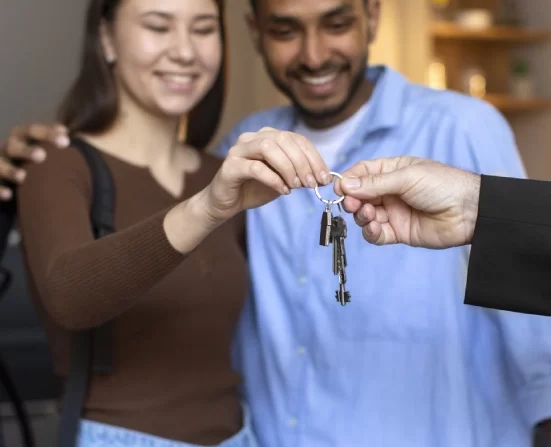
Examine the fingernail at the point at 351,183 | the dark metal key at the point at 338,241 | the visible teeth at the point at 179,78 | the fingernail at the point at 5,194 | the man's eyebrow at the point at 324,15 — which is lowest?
the dark metal key at the point at 338,241

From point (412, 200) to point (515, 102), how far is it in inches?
121

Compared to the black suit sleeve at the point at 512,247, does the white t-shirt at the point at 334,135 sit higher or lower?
higher

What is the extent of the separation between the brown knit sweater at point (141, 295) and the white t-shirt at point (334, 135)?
233 mm

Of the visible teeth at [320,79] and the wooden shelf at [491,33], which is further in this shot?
the wooden shelf at [491,33]

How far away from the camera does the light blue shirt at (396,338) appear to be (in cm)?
130

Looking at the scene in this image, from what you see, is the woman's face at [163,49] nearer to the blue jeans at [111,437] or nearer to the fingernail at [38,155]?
the fingernail at [38,155]

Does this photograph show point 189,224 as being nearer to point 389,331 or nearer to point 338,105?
point 389,331

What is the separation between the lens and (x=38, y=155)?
4.15ft

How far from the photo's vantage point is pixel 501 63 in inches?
168

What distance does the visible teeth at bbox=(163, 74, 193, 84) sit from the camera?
4.67 feet

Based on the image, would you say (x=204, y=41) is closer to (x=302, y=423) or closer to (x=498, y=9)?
(x=302, y=423)

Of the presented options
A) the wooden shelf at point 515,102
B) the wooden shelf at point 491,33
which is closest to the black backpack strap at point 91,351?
the wooden shelf at point 491,33

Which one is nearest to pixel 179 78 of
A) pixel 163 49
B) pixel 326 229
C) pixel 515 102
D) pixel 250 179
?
pixel 163 49

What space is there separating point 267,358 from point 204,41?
1.88 ft
